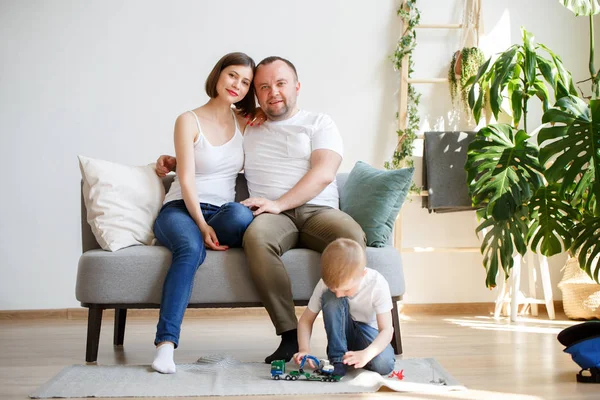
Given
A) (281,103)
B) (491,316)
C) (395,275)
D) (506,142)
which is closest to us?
(395,275)

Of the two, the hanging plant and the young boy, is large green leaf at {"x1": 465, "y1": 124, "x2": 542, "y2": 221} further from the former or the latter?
the young boy

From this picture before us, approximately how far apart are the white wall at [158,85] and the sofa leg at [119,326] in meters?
1.17

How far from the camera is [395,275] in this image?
110 inches

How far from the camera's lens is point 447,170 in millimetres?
4113

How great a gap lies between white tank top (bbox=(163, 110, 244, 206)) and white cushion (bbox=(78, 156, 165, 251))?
0.35 ft

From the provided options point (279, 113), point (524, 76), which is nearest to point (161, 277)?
point (279, 113)

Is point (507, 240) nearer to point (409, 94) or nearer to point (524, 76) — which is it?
point (524, 76)

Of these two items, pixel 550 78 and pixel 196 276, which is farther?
pixel 550 78

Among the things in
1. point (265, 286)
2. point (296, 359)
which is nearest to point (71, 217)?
point (265, 286)

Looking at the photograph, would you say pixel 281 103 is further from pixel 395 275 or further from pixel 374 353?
pixel 374 353

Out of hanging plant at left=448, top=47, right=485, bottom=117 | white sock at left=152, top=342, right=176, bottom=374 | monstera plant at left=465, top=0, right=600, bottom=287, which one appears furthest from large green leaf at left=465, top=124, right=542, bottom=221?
white sock at left=152, top=342, right=176, bottom=374

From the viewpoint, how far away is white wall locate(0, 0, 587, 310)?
426cm

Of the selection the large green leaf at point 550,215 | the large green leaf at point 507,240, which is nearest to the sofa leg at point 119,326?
the large green leaf at point 507,240

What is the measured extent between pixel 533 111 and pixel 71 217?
2.84m
